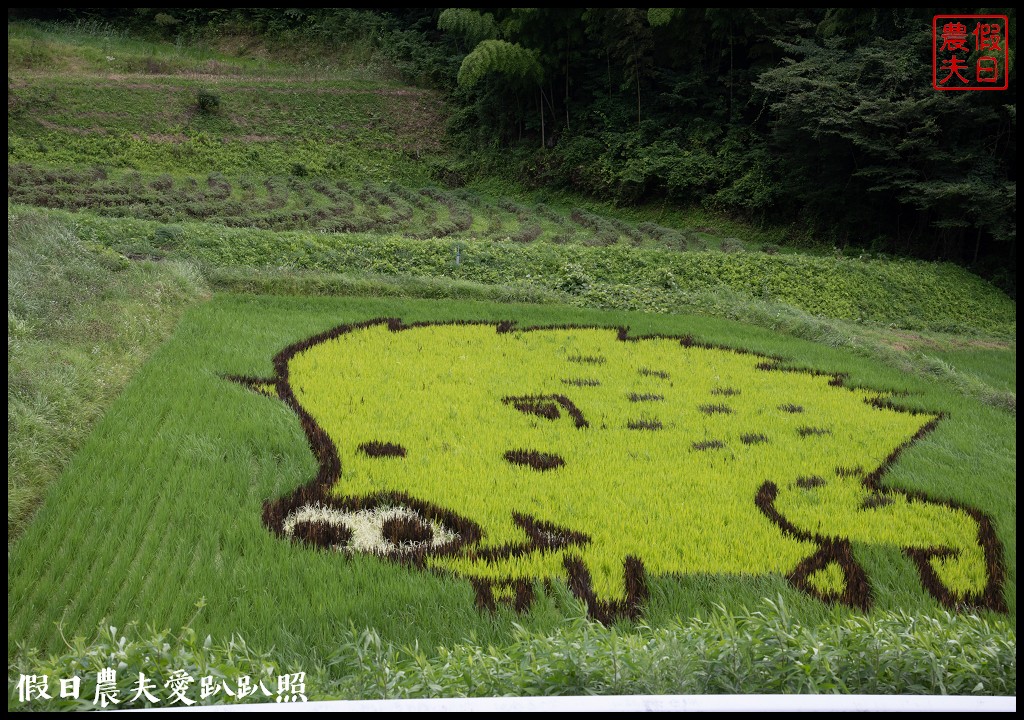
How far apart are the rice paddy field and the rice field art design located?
0.02 m

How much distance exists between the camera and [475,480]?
12.7ft

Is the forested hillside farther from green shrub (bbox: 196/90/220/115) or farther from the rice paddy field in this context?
the rice paddy field

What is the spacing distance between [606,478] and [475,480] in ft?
2.49

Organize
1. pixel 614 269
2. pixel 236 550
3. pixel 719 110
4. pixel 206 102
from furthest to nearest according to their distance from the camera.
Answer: pixel 206 102 < pixel 719 110 < pixel 614 269 < pixel 236 550

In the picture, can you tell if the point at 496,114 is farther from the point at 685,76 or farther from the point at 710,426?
the point at 710,426

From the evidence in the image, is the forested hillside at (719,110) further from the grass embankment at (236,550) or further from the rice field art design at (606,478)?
the grass embankment at (236,550)

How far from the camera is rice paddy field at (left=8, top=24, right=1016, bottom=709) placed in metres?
2.22

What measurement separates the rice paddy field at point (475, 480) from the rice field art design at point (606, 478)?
2 cm

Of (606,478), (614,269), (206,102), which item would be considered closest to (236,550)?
(606,478)

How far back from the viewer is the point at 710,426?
5.04 metres

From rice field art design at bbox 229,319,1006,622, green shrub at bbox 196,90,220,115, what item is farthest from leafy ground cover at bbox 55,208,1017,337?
green shrub at bbox 196,90,220,115

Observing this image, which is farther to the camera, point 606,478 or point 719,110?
point 719,110

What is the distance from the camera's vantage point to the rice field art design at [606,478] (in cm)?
303

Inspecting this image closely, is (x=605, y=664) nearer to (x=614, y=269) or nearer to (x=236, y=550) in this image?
(x=236, y=550)
